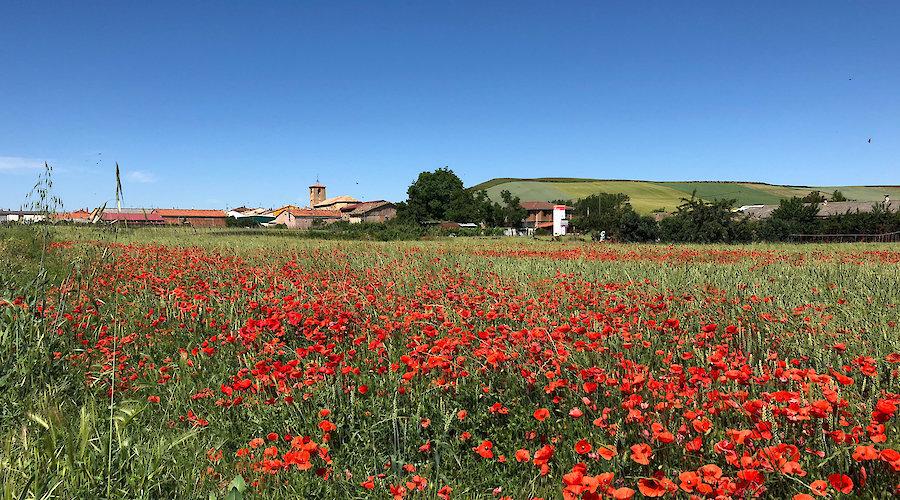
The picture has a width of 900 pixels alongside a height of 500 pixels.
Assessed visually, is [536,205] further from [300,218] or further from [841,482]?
[841,482]

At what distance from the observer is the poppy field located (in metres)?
2.26

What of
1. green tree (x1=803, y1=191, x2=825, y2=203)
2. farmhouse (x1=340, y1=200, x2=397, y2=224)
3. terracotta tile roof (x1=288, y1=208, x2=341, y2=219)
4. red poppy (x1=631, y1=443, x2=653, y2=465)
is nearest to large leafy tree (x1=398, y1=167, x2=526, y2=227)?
farmhouse (x1=340, y1=200, x2=397, y2=224)

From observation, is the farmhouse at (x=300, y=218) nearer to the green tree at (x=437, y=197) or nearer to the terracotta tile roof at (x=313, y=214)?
the terracotta tile roof at (x=313, y=214)

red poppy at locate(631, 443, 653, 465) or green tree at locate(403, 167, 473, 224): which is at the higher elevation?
green tree at locate(403, 167, 473, 224)

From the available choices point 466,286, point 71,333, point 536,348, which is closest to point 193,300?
point 71,333

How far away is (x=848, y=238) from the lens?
35.4m

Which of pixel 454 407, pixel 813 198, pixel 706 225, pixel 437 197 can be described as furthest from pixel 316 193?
pixel 454 407

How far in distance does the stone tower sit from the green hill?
49684mm

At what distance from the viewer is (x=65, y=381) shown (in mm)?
3732

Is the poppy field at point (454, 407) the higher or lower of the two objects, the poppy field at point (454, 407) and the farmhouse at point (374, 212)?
the lower

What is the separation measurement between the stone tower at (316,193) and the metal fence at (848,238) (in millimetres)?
136627

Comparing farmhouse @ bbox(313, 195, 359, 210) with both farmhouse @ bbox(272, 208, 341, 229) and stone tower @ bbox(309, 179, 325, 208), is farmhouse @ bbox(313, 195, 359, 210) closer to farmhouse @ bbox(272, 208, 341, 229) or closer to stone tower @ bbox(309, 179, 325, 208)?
stone tower @ bbox(309, 179, 325, 208)

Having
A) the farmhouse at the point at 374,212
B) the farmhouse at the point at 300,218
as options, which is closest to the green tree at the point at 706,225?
the farmhouse at the point at 300,218

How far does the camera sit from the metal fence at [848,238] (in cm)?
3373
